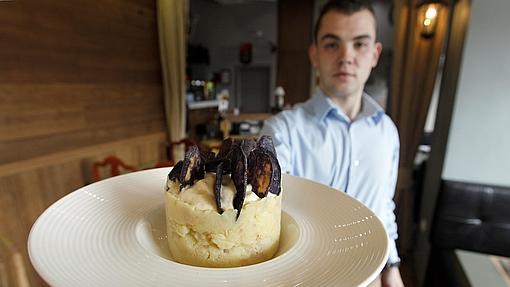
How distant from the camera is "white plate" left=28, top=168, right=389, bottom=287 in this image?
429mm

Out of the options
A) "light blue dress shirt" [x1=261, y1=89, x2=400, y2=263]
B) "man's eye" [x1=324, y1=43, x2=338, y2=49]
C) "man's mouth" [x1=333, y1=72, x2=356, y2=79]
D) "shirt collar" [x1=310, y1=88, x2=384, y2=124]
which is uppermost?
"man's eye" [x1=324, y1=43, x2=338, y2=49]

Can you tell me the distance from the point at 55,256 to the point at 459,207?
258cm

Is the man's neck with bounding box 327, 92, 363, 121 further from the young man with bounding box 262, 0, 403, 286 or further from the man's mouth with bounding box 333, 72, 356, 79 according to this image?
the man's mouth with bounding box 333, 72, 356, 79

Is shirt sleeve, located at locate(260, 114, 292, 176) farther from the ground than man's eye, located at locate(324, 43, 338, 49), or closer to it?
closer to it

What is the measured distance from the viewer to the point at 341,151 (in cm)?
125

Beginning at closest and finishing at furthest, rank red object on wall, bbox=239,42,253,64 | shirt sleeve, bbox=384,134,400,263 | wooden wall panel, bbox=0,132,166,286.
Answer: shirt sleeve, bbox=384,134,400,263 < wooden wall panel, bbox=0,132,166,286 < red object on wall, bbox=239,42,253,64

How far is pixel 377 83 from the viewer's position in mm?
6434

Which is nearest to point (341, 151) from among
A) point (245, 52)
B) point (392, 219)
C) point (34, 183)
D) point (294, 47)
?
point (392, 219)

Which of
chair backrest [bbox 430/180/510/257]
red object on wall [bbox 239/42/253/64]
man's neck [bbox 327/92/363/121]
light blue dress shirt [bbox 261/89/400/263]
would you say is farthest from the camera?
red object on wall [bbox 239/42/253/64]

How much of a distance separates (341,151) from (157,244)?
878mm

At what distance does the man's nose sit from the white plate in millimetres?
648

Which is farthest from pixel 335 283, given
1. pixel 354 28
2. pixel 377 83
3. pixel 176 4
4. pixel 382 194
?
pixel 377 83

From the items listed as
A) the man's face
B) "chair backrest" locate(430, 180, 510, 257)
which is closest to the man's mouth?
the man's face

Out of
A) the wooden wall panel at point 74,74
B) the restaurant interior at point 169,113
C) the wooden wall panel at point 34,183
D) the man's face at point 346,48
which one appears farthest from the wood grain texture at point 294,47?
the man's face at point 346,48
